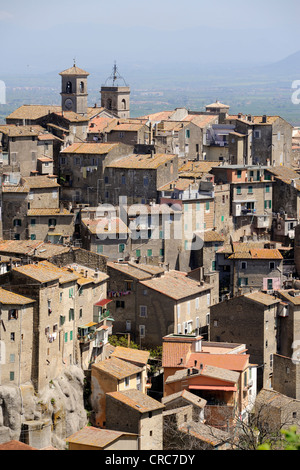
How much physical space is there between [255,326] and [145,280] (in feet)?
17.5

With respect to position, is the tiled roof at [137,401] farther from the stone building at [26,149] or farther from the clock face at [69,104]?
the clock face at [69,104]

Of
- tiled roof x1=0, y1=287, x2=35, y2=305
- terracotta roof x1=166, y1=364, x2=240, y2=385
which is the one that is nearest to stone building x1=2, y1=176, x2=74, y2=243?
terracotta roof x1=166, y1=364, x2=240, y2=385

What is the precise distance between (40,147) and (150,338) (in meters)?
16.9

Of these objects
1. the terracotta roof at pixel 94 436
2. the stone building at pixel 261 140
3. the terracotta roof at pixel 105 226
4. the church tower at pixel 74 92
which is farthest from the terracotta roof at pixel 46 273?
the church tower at pixel 74 92

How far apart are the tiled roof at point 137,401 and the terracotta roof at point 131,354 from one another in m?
3.20

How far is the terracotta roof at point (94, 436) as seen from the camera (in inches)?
1515

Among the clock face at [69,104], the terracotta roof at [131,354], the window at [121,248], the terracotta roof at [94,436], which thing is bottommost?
the terracotta roof at [94,436]

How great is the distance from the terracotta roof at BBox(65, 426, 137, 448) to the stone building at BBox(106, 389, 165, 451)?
2.14 ft

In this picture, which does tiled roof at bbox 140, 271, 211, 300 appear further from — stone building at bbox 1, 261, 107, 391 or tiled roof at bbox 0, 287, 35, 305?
tiled roof at bbox 0, 287, 35, 305

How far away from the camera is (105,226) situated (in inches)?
2189

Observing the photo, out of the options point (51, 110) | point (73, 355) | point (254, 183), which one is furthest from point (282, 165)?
point (73, 355)

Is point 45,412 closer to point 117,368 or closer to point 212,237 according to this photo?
point 117,368

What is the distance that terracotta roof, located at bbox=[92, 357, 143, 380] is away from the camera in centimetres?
4437

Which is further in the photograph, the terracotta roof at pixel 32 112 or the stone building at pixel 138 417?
the terracotta roof at pixel 32 112
